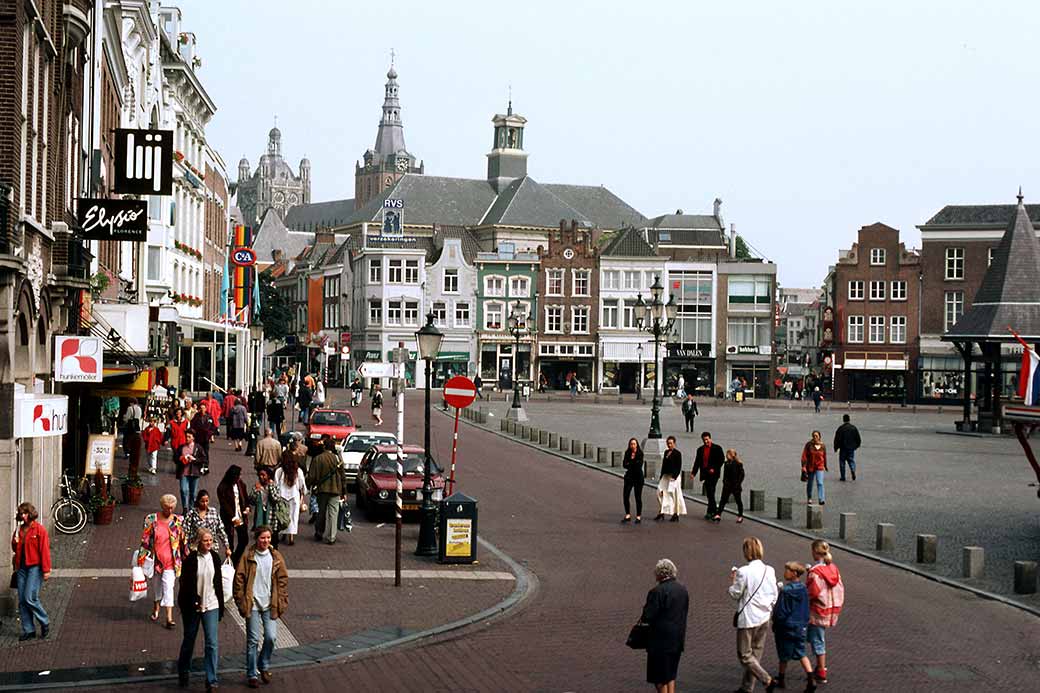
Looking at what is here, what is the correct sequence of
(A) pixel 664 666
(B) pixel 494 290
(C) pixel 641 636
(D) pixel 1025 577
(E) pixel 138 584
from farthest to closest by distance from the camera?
(B) pixel 494 290 < (D) pixel 1025 577 < (E) pixel 138 584 < (C) pixel 641 636 < (A) pixel 664 666

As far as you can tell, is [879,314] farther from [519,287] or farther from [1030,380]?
→ [1030,380]

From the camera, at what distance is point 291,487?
2245 cm

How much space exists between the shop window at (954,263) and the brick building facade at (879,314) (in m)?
2.14

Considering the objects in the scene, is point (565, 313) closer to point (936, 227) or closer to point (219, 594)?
point (936, 227)

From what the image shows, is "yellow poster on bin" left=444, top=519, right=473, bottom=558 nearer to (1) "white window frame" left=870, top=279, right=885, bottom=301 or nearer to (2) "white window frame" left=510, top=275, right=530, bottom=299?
(1) "white window frame" left=870, top=279, right=885, bottom=301

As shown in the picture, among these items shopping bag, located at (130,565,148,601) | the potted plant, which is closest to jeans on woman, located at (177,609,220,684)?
shopping bag, located at (130,565,148,601)

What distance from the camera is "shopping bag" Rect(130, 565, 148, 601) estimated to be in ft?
55.6

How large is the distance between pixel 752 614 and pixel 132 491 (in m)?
17.0

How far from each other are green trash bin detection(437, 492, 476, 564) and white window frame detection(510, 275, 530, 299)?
87.8 metres

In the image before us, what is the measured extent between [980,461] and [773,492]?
13803mm

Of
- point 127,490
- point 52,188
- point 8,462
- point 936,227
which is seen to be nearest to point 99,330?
point 127,490

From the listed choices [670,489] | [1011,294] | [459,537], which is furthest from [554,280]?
[459,537]

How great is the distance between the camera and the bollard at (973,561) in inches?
824

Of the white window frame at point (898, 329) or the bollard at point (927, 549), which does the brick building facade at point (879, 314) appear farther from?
the bollard at point (927, 549)
